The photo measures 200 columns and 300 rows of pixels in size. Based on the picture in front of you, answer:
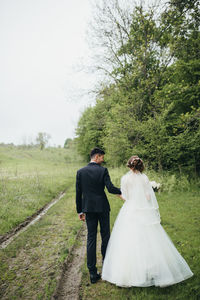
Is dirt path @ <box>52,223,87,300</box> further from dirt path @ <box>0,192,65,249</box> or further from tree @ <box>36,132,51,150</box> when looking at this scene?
tree @ <box>36,132,51,150</box>

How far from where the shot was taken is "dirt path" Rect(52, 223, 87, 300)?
335 centimetres

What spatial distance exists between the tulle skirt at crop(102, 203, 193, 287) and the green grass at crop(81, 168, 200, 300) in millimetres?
170

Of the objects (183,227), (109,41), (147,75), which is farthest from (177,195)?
(109,41)

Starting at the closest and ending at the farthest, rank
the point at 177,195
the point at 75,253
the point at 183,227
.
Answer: the point at 75,253 → the point at 183,227 → the point at 177,195

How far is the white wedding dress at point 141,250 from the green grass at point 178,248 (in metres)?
0.18

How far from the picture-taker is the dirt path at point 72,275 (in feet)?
11.0

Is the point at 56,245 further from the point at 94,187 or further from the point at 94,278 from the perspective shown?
the point at 94,187

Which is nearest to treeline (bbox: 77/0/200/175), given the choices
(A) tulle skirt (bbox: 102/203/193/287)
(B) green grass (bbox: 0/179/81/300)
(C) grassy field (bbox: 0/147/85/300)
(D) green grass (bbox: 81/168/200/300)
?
(D) green grass (bbox: 81/168/200/300)

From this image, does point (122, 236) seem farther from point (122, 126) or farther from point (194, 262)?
point (122, 126)

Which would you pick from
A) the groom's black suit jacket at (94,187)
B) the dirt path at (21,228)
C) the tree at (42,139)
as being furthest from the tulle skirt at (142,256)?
the tree at (42,139)

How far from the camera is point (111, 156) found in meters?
17.0

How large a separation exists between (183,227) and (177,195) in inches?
175

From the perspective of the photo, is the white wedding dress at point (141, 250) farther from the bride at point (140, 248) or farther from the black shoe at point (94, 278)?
the black shoe at point (94, 278)

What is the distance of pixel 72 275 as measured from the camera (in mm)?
3953
